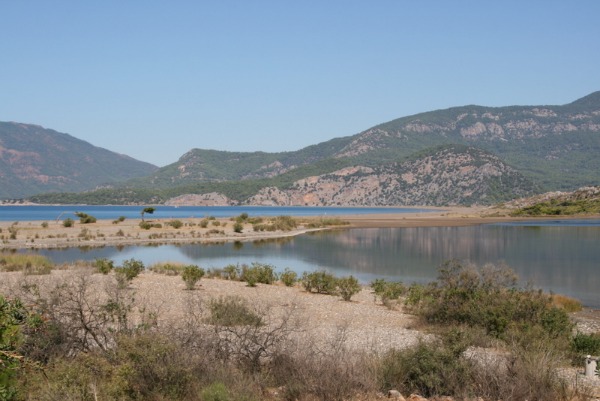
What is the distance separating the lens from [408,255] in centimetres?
4203

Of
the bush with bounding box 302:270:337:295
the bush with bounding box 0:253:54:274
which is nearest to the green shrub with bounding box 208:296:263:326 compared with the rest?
the bush with bounding box 302:270:337:295

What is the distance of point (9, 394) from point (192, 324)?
394 cm

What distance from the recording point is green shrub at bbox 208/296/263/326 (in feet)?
36.0

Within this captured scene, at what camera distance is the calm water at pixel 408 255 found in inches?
1209

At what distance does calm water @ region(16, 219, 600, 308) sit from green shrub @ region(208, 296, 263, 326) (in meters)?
15.7

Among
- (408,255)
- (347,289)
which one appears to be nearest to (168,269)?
(347,289)

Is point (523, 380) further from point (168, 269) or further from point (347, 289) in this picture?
point (168, 269)

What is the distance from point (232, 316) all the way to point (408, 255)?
31864 mm

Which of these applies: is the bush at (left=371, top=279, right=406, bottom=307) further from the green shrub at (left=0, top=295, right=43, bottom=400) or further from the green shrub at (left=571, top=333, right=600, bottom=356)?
the green shrub at (left=0, top=295, right=43, bottom=400)

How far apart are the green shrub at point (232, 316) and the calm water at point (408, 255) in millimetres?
15712

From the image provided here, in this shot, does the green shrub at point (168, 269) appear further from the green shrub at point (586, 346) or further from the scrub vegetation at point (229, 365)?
the green shrub at point (586, 346)

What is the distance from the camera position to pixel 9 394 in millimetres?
6242

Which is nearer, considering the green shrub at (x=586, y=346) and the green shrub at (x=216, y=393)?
the green shrub at (x=216, y=393)

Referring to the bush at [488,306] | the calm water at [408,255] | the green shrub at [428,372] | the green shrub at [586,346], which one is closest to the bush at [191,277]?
the bush at [488,306]
